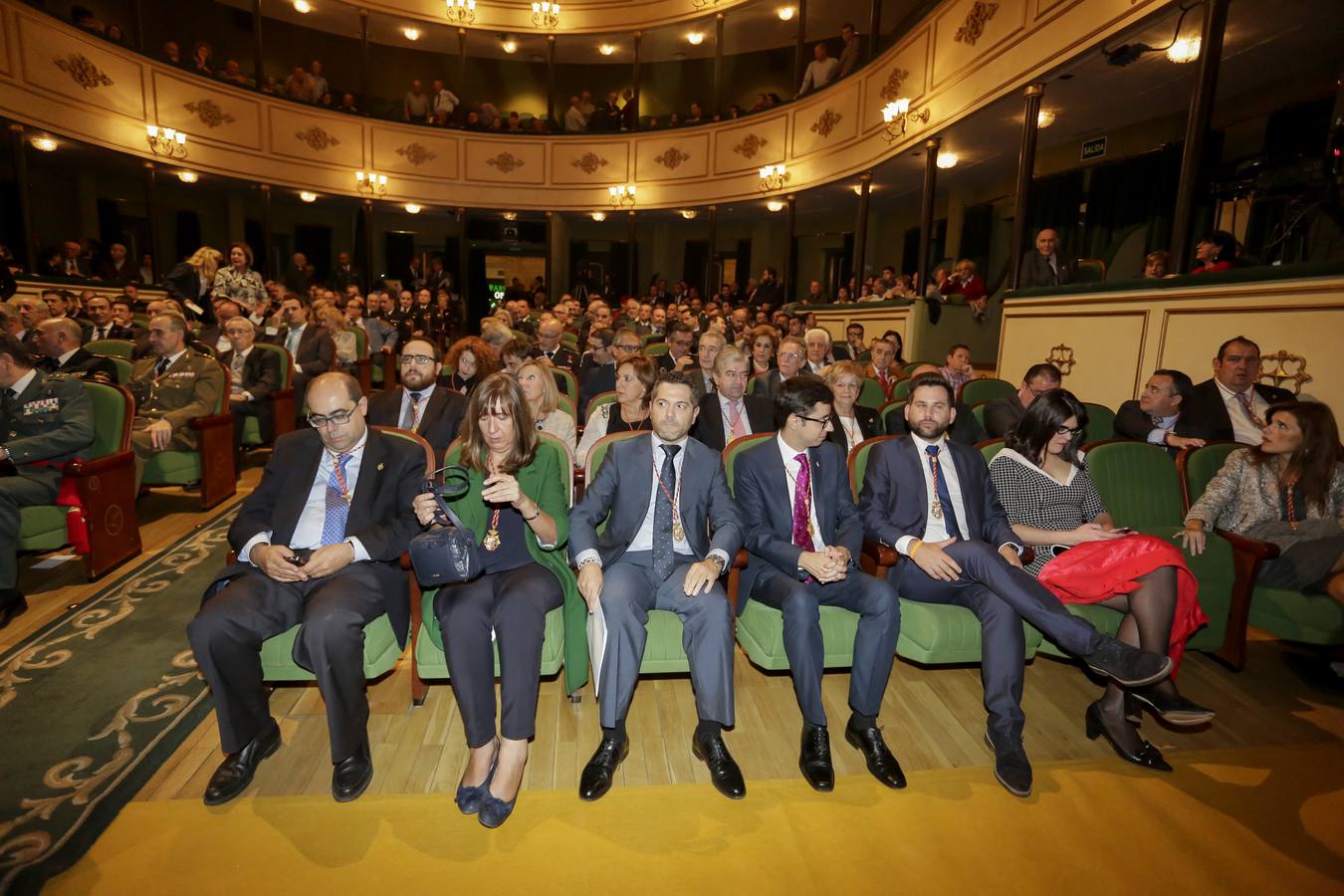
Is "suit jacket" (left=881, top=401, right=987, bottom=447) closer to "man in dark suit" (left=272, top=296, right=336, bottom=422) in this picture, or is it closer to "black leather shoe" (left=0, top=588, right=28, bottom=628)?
"black leather shoe" (left=0, top=588, right=28, bottom=628)

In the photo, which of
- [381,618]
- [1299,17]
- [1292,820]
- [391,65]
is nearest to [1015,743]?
[1292,820]

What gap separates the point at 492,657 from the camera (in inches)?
74.3

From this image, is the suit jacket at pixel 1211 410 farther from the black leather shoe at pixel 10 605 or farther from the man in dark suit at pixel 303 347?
the man in dark suit at pixel 303 347

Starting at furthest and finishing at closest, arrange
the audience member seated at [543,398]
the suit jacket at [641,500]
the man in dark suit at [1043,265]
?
the man in dark suit at [1043,265]
the audience member seated at [543,398]
the suit jacket at [641,500]

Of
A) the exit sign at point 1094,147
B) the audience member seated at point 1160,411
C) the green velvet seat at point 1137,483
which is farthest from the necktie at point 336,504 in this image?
the exit sign at point 1094,147

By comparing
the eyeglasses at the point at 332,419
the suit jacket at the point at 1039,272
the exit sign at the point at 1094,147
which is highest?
the exit sign at the point at 1094,147

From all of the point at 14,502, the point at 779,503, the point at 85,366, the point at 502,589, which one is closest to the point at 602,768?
the point at 502,589


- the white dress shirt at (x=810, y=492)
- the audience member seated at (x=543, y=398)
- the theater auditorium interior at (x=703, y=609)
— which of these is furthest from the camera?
the audience member seated at (x=543, y=398)

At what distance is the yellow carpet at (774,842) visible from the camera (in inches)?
62.6

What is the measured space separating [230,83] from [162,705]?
1147cm

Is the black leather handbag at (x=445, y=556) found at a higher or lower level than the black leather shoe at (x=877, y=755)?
higher

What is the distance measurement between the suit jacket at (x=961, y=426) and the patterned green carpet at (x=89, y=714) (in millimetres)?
3312

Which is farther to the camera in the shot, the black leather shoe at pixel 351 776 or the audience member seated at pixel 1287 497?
the audience member seated at pixel 1287 497

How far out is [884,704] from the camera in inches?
94.5
